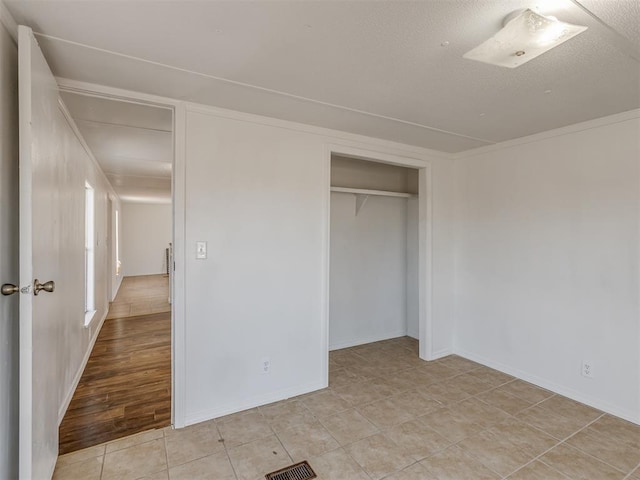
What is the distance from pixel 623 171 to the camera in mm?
2486

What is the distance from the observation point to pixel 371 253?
414cm

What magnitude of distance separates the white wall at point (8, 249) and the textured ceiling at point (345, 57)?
262 millimetres

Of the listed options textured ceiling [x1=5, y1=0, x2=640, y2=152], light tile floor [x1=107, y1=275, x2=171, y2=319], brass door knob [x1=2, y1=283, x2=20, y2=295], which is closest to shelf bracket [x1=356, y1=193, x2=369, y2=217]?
A: textured ceiling [x1=5, y1=0, x2=640, y2=152]

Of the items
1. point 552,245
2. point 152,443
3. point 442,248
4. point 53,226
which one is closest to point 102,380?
point 152,443

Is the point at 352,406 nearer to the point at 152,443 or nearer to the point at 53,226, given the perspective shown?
the point at 152,443

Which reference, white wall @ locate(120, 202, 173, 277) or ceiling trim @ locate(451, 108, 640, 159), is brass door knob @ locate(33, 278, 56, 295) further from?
white wall @ locate(120, 202, 173, 277)

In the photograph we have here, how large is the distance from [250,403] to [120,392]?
1.19 m

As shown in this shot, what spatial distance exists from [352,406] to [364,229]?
81.7 inches

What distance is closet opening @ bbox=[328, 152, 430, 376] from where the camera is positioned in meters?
3.71

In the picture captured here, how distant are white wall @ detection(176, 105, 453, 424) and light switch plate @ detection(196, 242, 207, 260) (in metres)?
0.04

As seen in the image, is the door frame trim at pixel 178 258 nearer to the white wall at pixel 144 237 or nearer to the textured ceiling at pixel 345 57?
the textured ceiling at pixel 345 57

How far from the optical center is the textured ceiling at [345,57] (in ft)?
4.48

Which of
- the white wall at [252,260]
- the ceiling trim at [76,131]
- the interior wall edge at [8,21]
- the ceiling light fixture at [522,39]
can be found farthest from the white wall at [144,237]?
the ceiling light fixture at [522,39]

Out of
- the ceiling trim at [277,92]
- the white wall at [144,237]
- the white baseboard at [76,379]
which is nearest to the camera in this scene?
the ceiling trim at [277,92]
